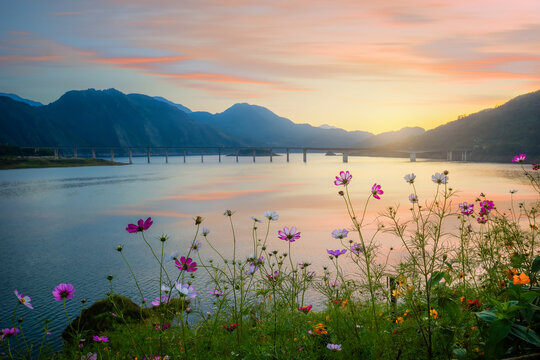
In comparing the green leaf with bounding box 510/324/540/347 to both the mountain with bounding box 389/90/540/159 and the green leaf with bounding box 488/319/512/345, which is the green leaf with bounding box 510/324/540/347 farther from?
the mountain with bounding box 389/90/540/159

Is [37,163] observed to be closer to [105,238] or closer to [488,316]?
[105,238]

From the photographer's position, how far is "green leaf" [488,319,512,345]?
2.34 meters

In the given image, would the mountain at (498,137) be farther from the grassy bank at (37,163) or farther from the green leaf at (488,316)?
the green leaf at (488,316)

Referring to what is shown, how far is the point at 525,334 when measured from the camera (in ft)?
7.80

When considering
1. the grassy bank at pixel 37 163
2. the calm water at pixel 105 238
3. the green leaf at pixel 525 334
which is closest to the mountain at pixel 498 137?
the calm water at pixel 105 238

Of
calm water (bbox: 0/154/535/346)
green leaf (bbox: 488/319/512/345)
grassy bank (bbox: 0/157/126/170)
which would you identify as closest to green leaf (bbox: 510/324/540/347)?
green leaf (bbox: 488/319/512/345)

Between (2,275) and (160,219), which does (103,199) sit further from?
(2,275)

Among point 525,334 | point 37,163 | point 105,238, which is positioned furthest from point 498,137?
point 525,334

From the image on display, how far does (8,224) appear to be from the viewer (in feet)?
77.9

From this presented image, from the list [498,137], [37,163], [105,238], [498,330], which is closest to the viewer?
[498,330]

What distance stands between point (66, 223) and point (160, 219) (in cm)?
615

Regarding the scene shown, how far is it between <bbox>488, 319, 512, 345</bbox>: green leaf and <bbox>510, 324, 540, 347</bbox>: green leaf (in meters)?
0.07

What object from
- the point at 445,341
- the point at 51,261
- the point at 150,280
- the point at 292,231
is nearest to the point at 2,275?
the point at 51,261

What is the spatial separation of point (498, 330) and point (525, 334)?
0.18m
